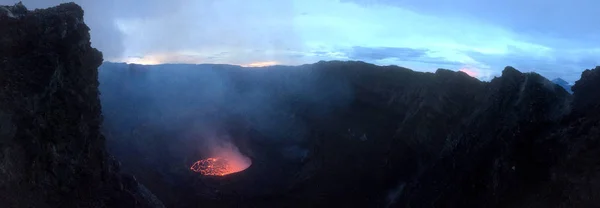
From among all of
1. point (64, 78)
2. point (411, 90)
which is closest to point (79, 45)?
point (64, 78)

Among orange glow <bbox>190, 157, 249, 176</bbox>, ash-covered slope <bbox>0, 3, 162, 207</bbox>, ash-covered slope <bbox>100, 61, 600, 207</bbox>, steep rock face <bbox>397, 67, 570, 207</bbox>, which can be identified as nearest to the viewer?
ash-covered slope <bbox>0, 3, 162, 207</bbox>

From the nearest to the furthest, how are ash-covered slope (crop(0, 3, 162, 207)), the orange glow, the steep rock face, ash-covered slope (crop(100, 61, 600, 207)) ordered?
1. ash-covered slope (crop(0, 3, 162, 207))
2. the steep rock face
3. ash-covered slope (crop(100, 61, 600, 207))
4. the orange glow

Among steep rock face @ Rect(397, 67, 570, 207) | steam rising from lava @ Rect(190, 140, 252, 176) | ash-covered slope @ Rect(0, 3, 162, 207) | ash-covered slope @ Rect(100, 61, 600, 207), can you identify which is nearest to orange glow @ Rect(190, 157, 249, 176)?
steam rising from lava @ Rect(190, 140, 252, 176)

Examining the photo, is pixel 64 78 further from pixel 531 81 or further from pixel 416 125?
pixel 416 125

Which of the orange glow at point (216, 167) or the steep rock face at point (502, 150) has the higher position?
the steep rock face at point (502, 150)

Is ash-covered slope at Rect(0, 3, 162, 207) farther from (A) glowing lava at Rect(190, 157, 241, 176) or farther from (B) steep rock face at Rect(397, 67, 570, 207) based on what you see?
(A) glowing lava at Rect(190, 157, 241, 176)

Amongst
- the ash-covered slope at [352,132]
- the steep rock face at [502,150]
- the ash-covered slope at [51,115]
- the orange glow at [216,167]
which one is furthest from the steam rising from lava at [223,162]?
the ash-covered slope at [51,115]

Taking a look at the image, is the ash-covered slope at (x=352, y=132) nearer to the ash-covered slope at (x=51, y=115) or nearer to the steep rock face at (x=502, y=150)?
the steep rock face at (x=502, y=150)
